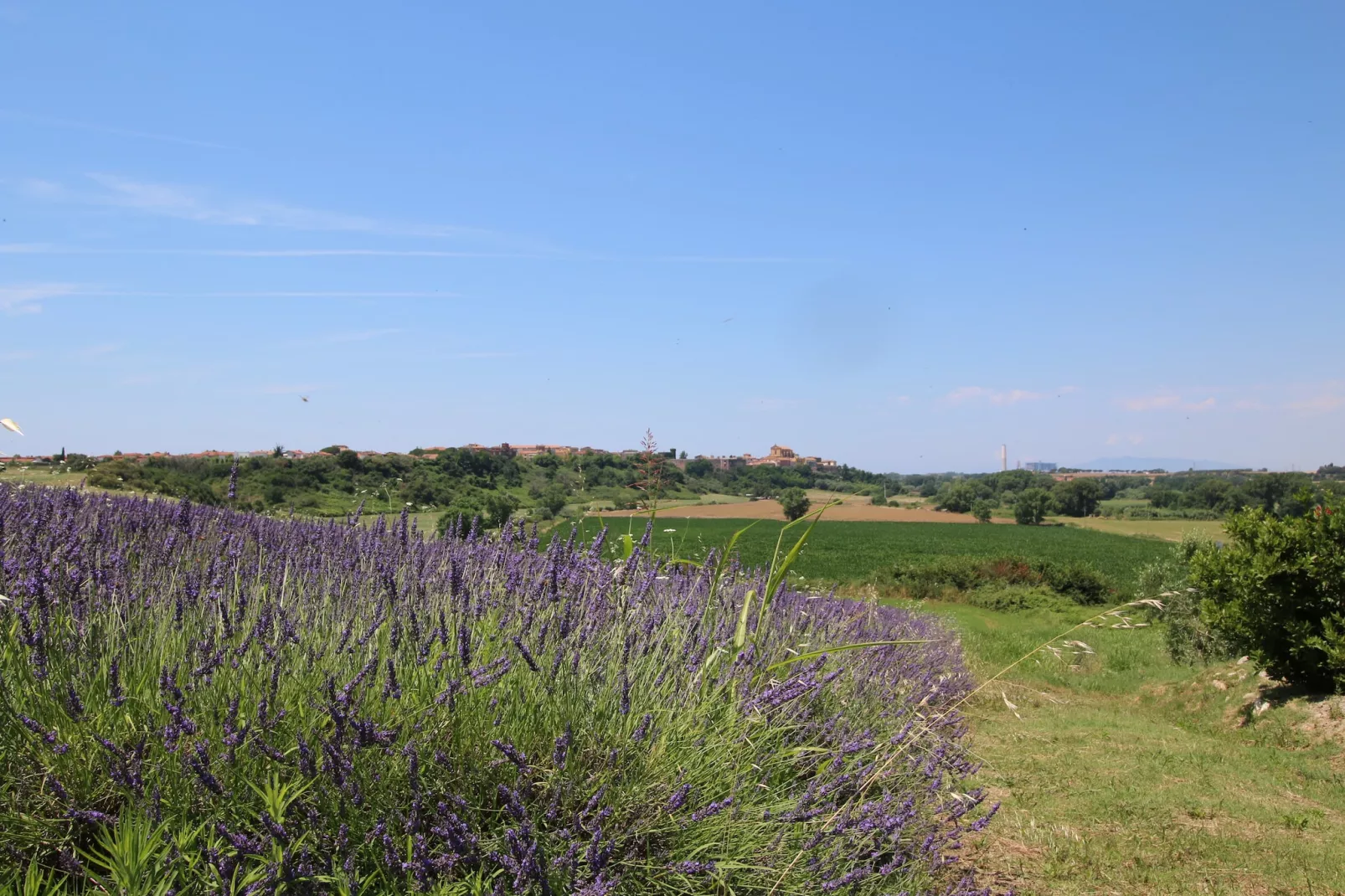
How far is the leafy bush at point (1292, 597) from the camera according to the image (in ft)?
25.9

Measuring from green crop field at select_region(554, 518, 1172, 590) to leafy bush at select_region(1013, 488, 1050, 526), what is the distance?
12.1 ft

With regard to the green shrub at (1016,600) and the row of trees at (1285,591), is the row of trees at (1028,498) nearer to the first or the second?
the green shrub at (1016,600)

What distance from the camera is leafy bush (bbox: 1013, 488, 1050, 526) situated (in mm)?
63250

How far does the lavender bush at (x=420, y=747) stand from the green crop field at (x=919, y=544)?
22.6m

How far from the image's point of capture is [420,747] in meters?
2.27

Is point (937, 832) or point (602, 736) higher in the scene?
point (602, 736)

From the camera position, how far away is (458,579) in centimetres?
313

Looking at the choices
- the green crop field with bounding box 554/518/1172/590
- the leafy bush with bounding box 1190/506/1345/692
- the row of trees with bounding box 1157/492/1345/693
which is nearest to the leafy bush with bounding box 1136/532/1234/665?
the row of trees with bounding box 1157/492/1345/693

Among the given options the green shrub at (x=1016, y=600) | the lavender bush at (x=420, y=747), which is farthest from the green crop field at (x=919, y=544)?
the lavender bush at (x=420, y=747)

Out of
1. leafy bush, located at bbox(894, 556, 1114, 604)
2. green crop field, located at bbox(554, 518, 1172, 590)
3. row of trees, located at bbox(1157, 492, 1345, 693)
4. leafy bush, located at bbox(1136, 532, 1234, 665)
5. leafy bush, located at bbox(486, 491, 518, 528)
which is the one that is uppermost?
leafy bush, located at bbox(486, 491, 518, 528)

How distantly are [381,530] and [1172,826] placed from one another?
436cm

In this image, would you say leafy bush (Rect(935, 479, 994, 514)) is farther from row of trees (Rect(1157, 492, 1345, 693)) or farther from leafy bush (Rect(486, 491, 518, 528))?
leafy bush (Rect(486, 491, 518, 528))

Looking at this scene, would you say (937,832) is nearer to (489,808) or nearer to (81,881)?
(489,808)

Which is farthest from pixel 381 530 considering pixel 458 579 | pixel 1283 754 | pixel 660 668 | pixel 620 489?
pixel 1283 754
